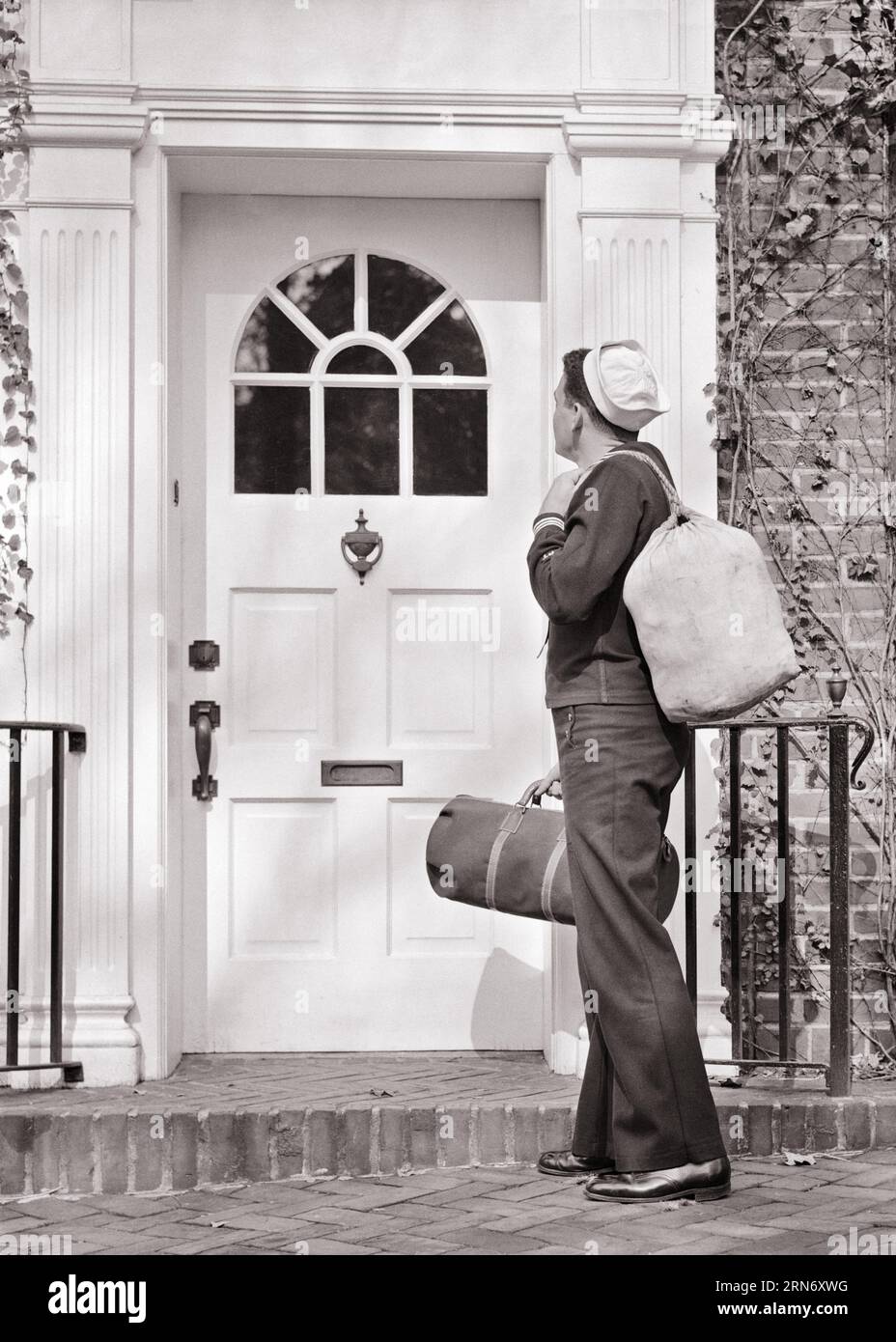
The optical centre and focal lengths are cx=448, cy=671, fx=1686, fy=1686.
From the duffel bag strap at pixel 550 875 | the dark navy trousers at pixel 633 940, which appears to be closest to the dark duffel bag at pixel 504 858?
the duffel bag strap at pixel 550 875

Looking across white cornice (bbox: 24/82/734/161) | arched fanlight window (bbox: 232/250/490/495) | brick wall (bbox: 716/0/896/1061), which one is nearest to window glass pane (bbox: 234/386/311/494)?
arched fanlight window (bbox: 232/250/490/495)

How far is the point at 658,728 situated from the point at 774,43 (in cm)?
245

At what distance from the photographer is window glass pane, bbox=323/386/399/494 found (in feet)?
16.4

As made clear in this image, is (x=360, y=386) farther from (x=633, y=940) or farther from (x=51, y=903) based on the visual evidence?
(x=633, y=940)

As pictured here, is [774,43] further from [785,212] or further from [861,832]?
[861,832]

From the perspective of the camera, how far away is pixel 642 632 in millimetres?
3561

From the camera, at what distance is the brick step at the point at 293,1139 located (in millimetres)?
4027

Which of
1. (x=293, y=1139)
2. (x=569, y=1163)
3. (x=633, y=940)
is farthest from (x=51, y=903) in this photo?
(x=633, y=940)

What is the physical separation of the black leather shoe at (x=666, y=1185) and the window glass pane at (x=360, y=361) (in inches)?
97.7

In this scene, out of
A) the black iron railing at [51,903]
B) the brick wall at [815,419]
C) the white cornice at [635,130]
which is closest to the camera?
the black iron railing at [51,903]

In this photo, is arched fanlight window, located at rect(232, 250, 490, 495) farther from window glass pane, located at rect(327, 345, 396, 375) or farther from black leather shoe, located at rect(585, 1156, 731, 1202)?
black leather shoe, located at rect(585, 1156, 731, 1202)

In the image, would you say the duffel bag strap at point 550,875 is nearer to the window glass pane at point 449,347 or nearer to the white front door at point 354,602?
the white front door at point 354,602

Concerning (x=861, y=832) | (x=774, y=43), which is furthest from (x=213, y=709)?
(x=774, y=43)

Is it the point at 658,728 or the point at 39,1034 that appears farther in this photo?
the point at 39,1034
